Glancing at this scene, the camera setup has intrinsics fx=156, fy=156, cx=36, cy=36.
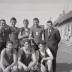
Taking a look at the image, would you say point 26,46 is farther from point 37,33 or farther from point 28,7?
point 28,7

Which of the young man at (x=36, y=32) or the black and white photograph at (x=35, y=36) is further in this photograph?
the young man at (x=36, y=32)

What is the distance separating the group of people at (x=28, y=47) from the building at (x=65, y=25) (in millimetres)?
100

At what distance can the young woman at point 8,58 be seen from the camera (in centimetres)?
200

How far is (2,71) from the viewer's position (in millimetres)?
1943

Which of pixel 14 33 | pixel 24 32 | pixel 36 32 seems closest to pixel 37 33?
pixel 36 32

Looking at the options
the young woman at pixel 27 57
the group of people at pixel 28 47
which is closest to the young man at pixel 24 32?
the group of people at pixel 28 47

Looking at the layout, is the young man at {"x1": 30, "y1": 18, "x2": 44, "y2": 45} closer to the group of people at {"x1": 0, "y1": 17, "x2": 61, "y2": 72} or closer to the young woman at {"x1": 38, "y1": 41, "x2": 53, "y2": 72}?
the group of people at {"x1": 0, "y1": 17, "x2": 61, "y2": 72}

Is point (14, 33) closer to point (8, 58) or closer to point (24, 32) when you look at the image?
point (24, 32)

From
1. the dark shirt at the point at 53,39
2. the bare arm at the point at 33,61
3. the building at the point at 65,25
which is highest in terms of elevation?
the building at the point at 65,25

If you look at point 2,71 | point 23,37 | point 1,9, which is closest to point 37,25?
point 23,37

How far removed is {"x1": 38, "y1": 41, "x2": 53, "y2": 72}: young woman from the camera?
81.9 inches

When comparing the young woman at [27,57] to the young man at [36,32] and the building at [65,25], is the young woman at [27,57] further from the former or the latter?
the building at [65,25]

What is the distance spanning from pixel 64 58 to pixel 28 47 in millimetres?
661

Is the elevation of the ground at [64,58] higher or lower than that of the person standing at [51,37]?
lower
